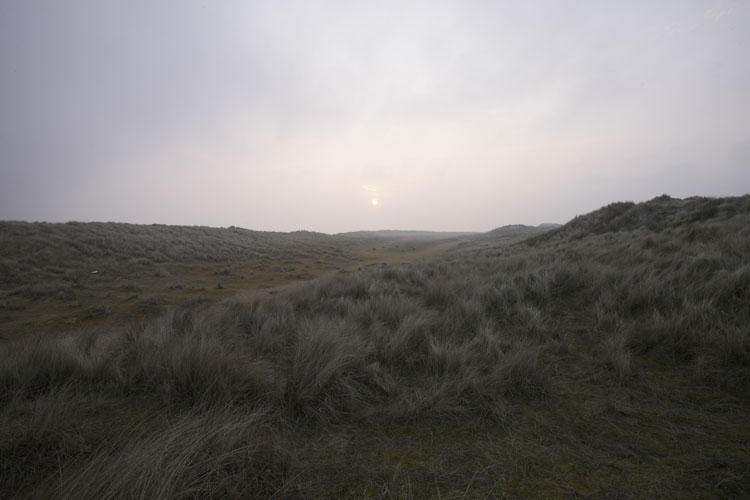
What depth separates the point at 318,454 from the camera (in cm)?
193

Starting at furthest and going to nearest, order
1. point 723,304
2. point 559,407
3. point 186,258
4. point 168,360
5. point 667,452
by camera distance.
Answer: point 186,258 < point 723,304 < point 168,360 < point 559,407 < point 667,452

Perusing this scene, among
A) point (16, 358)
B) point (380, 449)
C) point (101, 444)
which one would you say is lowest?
point (380, 449)

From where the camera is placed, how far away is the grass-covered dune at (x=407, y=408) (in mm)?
1635

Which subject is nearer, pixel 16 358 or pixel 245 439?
pixel 245 439

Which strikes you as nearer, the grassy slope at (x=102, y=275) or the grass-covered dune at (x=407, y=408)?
the grass-covered dune at (x=407, y=408)

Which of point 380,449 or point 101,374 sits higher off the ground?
point 101,374

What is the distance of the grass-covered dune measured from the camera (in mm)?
1635

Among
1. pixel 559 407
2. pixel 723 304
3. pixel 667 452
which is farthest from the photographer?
pixel 723 304

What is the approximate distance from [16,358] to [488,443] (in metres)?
4.53

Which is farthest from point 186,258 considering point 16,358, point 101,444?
point 101,444

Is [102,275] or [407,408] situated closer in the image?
[407,408]

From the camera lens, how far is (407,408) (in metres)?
2.34

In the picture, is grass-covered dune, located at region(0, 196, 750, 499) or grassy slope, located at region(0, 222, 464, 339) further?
grassy slope, located at region(0, 222, 464, 339)

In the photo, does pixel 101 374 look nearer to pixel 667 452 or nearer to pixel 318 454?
pixel 318 454
